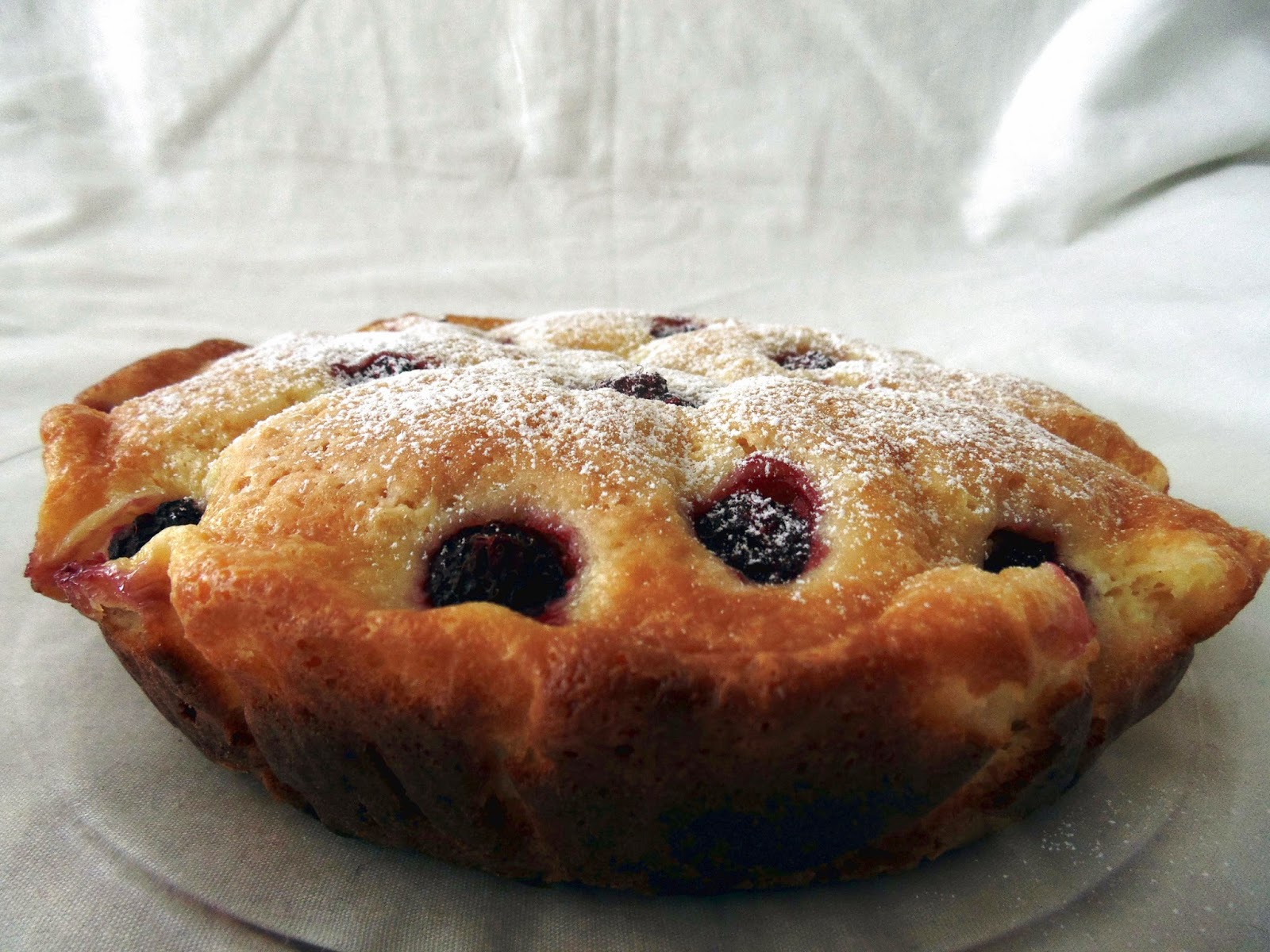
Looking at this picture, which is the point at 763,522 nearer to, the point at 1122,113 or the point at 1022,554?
the point at 1022,554

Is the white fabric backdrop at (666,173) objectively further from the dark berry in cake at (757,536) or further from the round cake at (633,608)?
the dark berry in cake at (757,536)

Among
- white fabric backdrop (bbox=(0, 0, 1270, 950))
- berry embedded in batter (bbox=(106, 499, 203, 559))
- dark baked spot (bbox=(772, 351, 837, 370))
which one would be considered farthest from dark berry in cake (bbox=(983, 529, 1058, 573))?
white fabric backdrop (bbox=(0, 0, 1270, 950))

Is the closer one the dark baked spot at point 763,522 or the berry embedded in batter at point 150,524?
the dark baked spot at point 763,522

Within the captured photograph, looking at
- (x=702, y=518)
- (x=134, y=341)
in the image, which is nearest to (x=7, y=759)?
(x=702, y=518)

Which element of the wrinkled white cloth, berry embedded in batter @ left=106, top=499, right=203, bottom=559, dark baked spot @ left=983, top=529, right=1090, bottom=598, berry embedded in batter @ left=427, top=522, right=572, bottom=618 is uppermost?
the wrinkled white cloth

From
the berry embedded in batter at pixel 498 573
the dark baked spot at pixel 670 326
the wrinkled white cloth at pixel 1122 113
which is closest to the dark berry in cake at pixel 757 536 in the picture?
the berry embedded in batter at pixel 498 573

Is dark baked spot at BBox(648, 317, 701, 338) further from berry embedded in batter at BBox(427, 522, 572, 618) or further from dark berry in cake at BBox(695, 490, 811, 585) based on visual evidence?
berry embedded in batter at BBox(427, 522, 572, 618)
